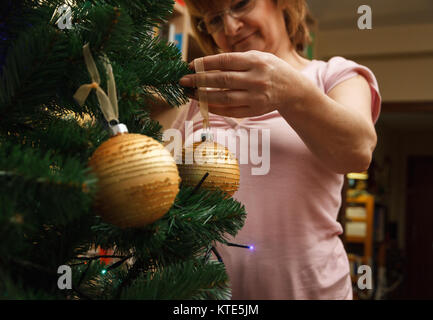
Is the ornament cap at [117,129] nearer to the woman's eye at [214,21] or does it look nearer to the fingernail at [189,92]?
the fingernail at [189,92]

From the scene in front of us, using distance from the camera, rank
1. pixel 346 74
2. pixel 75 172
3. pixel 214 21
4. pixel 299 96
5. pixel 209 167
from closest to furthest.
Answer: pixel 75 172, pixel 209 167, pixel 299 96, pixel 346 74, pixel 214 21

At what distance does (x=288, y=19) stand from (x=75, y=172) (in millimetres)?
866

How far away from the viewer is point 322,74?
0.87 m

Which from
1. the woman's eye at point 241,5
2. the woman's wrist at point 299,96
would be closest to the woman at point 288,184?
the woman's eye at point 241,5

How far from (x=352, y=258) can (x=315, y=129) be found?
4475mm

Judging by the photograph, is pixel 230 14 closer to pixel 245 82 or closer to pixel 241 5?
pixel 241 5

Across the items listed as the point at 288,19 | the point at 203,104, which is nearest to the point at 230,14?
the point at 288,19

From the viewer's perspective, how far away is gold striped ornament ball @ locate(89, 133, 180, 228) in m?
0.31

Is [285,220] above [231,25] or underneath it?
underneath

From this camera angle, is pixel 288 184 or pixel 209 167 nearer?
pixel 209 167

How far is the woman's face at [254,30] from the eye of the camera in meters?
0.87

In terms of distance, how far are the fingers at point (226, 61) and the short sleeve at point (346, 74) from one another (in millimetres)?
390

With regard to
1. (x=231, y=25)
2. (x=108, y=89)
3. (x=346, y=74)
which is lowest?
(x=108, y=89)

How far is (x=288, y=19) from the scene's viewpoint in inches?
39.9
